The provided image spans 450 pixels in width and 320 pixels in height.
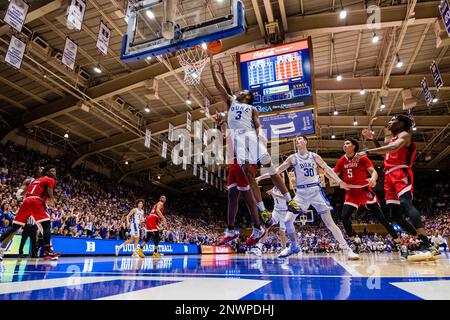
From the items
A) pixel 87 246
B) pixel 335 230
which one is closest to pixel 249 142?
pixel 335 230

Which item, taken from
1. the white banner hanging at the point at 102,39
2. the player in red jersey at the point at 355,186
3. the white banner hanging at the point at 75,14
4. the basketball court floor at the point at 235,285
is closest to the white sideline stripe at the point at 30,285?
the basketball court floor at the point at 235,285

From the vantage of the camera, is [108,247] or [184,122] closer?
[108,247]

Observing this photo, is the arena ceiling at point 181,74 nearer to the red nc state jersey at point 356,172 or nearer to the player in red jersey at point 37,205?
the player in red jersey at point 37,205

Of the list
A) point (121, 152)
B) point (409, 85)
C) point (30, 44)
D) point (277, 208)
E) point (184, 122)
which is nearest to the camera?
point (277, 208)

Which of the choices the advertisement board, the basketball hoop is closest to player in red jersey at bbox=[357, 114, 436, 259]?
the advertisement board

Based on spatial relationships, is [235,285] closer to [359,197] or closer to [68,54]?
[359,197]

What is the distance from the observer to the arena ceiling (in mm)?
11117

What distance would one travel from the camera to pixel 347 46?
13.5 metres

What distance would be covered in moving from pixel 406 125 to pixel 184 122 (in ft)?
48.3

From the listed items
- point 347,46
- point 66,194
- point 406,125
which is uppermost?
point 347,46

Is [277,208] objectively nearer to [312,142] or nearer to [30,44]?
[30,44]

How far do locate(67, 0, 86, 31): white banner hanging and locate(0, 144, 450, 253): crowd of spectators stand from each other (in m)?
6.39

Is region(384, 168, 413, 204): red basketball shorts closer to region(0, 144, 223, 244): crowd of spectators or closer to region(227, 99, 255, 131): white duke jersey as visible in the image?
region(227, 99, 255, 131): white duke jersey
